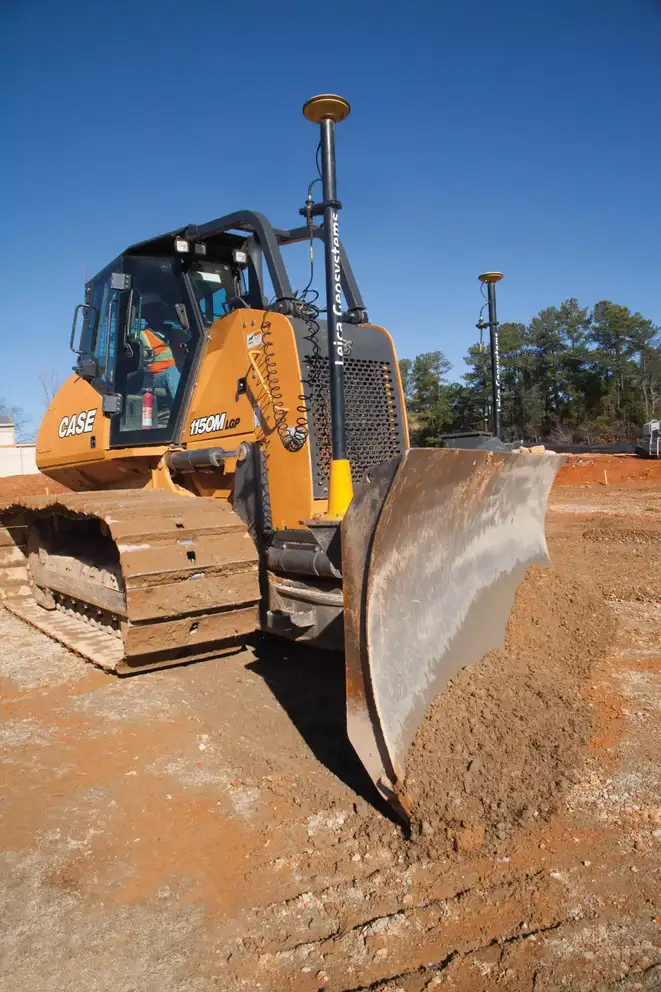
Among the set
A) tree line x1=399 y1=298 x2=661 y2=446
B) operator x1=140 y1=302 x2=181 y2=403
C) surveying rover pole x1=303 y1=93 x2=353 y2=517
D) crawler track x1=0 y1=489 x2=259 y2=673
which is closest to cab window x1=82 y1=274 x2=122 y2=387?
operator x1=140 y1=302 x2=181 y2=403

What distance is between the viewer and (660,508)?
488 inches

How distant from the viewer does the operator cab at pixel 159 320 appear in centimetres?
523

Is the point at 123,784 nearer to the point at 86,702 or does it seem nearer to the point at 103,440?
the point at 86,702

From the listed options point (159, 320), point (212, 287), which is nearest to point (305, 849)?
point (159, 320)

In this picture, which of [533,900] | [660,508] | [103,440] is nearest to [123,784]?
[533,900]

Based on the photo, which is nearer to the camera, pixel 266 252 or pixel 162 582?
pixel 162 582

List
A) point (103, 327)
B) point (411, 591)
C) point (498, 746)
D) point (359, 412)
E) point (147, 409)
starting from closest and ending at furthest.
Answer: point (498, 746)
point (411, 591)
point (359, 412)
point (147, 409)
point (103, 327)

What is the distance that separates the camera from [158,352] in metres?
5.39

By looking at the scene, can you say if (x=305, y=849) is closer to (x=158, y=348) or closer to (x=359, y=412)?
(x=359, y=412)

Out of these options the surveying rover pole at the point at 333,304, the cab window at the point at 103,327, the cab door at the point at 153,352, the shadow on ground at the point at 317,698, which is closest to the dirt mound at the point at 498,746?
the shadow on ground at the point at 317,698

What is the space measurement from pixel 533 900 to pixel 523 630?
181 cm

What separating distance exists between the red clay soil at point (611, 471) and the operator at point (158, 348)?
46.1 feet

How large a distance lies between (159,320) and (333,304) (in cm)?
205

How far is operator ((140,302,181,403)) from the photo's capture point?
5.30m
